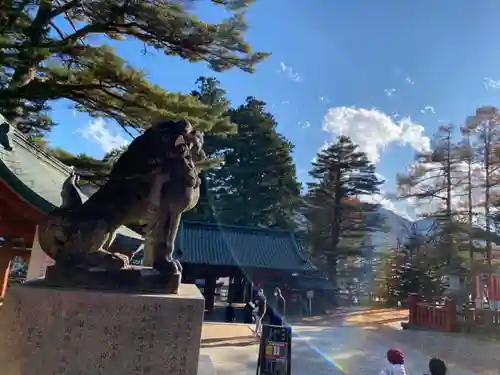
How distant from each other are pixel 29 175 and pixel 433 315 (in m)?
16.9

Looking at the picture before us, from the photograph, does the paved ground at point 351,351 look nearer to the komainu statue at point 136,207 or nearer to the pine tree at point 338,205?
the komainu statue at point 136,207

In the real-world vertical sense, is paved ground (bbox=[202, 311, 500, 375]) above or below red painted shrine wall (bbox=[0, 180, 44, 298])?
below

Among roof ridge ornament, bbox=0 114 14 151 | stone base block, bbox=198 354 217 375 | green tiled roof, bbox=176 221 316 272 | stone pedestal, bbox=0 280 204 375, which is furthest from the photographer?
green tiled roof, bbox=176 221 316 272

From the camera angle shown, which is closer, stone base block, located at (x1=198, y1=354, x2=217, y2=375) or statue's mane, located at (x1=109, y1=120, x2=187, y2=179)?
statue's mane, located at (x1=109, y1=120, x2=187, y2=179)

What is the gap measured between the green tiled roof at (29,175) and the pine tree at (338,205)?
67.9 feet

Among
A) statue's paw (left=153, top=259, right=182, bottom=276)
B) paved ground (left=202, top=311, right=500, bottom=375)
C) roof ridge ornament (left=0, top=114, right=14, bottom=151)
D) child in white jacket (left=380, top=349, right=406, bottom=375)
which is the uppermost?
roof ridge ornament (left=0, top=114, right=14, bottom=151)

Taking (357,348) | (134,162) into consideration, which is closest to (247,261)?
(357,348)

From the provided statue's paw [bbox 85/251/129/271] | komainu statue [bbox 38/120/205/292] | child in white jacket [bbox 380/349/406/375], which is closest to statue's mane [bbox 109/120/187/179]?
komainu statue [bbox 38/120/205/292]

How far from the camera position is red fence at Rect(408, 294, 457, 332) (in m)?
15.8

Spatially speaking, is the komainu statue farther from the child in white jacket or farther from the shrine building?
the shrine building

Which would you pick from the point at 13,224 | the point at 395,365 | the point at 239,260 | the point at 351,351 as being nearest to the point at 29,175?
the point at 13,224

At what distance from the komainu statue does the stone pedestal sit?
0.78 ft

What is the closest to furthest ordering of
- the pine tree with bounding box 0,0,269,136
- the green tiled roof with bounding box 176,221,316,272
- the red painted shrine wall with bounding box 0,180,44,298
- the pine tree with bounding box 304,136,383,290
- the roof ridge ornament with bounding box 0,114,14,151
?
the red painted shrine wall with bounding box 0,180,44,298 < the roof ridge ornament with bounding box 0,114,14,151 < the pine tree with bounding box 0,0,269,136 < the green tiled roof with bounding box 176,221,316,272 < the pine tree with bounding box 304,136,383,290

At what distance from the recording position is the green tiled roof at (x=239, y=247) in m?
16.7
